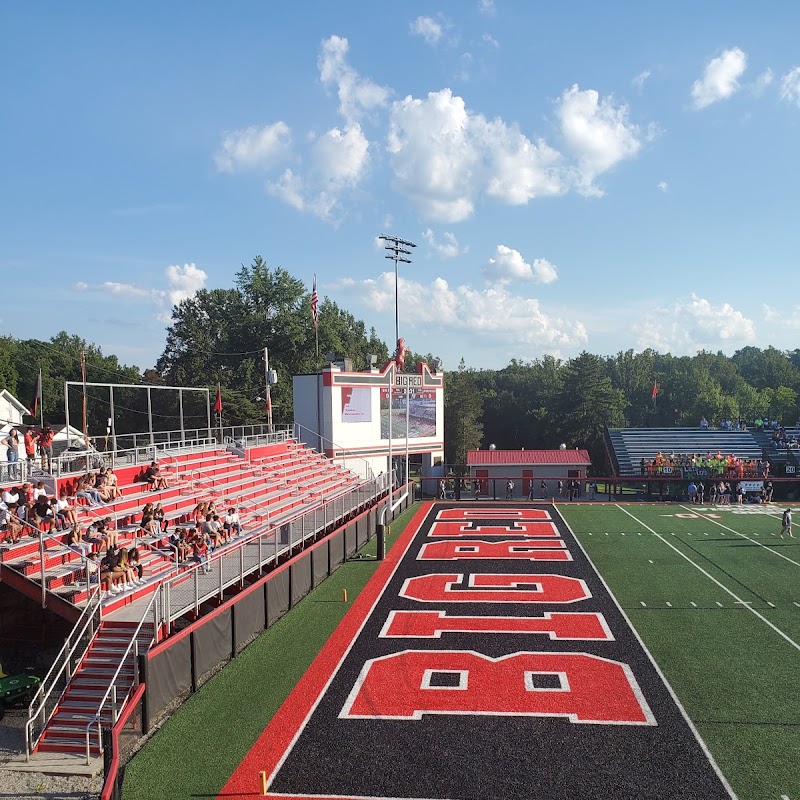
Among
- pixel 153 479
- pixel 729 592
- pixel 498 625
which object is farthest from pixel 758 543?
pixel 153 479

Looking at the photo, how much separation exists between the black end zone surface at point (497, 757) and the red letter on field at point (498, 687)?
29 cm

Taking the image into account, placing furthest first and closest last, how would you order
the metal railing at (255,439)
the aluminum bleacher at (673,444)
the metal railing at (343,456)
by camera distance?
1. the aluminum bleacher at (673,444)
2. the metal railing at (343,456)
3. the metal railing at (255,439)

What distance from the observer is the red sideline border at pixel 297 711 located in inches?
424

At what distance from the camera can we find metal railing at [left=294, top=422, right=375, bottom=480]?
1604 inches

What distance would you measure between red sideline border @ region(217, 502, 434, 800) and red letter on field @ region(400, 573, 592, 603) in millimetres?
1461

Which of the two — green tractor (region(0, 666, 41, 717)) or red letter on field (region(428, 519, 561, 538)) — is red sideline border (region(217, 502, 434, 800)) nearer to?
green tractor (region(0, 666, 41, 717))

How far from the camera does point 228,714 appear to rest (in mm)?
13203

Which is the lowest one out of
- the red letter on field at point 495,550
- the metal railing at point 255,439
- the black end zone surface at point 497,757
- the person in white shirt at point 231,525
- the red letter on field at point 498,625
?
the black end zone surface at point 497,757

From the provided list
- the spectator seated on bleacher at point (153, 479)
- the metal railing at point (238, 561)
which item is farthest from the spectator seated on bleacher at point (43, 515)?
the spectator seated on bleacher at point (153, 479)

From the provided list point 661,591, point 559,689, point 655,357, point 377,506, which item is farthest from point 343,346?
point 655,357

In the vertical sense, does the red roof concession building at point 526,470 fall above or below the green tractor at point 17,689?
above

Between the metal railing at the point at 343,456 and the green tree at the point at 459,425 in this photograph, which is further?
the green tree at the point at 459,425

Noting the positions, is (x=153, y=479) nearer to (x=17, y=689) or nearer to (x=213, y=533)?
(x=213, y=533)

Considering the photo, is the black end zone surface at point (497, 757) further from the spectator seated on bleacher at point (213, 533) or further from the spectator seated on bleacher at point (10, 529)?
the spectator seated on bleacher at point (10, 529)
